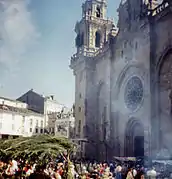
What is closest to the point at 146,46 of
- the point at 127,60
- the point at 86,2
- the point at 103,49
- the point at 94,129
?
the point at 127,60

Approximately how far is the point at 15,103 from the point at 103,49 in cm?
2336

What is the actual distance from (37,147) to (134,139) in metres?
21.3

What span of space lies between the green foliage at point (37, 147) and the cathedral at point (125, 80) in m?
14.2

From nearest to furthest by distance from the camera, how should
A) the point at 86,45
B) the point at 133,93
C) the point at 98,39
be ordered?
the point at 133,93 → the point at 86,45 → the point at 98,39

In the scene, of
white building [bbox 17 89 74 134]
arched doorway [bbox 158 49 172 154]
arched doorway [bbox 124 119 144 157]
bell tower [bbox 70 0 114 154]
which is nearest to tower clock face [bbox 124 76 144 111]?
arched doorway [bbox 124 119 144 157]

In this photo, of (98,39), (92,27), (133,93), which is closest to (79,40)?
(98,39)

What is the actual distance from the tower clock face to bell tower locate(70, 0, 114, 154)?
7463 mm

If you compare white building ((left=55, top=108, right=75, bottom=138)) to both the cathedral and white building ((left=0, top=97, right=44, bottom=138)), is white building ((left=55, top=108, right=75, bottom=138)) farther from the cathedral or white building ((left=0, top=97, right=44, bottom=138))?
A: the cathedral

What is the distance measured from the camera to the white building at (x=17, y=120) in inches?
1914

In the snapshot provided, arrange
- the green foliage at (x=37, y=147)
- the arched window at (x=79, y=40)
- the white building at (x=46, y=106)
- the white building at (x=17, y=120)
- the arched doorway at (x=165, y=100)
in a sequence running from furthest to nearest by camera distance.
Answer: the white building at (x=46, y=106) < the white building at (x=17, y=120) < the arched window at (x=79, y=40) < the arched doorway at (x=165, y=100) < the green foliage at (x=37, y=147)

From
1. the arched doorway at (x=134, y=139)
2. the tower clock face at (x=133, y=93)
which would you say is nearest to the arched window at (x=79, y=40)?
the tower clock face at (x=133, y=93)

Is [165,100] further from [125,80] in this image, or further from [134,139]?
[125,80]

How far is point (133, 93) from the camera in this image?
110 feet

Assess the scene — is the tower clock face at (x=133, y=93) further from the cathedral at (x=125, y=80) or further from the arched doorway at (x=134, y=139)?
the arched doorway at (x=134, y=139)
